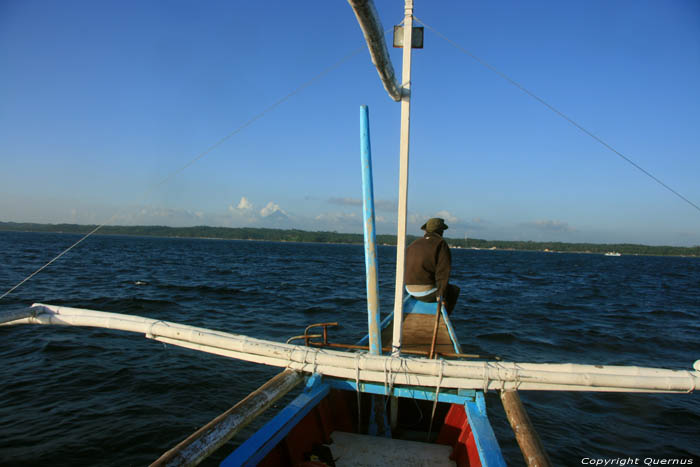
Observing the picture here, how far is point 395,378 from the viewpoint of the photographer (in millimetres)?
3719

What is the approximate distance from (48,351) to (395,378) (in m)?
10.0

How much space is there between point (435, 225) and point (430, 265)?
79 centimetres

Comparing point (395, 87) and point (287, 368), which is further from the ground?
point (395, 87)

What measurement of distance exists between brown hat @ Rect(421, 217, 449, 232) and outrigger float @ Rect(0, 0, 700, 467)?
2.95 metres

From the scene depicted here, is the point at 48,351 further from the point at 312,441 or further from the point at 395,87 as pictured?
the point at 395,87

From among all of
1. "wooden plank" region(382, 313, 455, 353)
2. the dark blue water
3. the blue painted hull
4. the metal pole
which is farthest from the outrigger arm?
the dark blue water

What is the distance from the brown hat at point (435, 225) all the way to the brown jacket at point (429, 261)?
98mm

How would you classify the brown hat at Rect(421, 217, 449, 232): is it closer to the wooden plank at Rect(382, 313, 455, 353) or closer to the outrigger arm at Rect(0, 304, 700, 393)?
the wooden plank at Rect(382, 313, 455, 353)

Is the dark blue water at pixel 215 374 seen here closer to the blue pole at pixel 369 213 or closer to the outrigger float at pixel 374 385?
the outrigger float at pixel 374 385

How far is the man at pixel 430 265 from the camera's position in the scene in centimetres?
622

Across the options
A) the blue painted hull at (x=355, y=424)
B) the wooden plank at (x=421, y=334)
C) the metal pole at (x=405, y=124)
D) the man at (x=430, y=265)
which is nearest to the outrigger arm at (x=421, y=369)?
the blue painted hull at (x=355, y=424)

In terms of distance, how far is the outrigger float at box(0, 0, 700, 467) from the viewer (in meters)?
3.07

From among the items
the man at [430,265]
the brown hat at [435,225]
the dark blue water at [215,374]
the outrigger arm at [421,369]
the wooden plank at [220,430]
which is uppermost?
the brown hat at [435,225]

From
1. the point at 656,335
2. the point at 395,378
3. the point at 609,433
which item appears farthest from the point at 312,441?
the point at 656,335
